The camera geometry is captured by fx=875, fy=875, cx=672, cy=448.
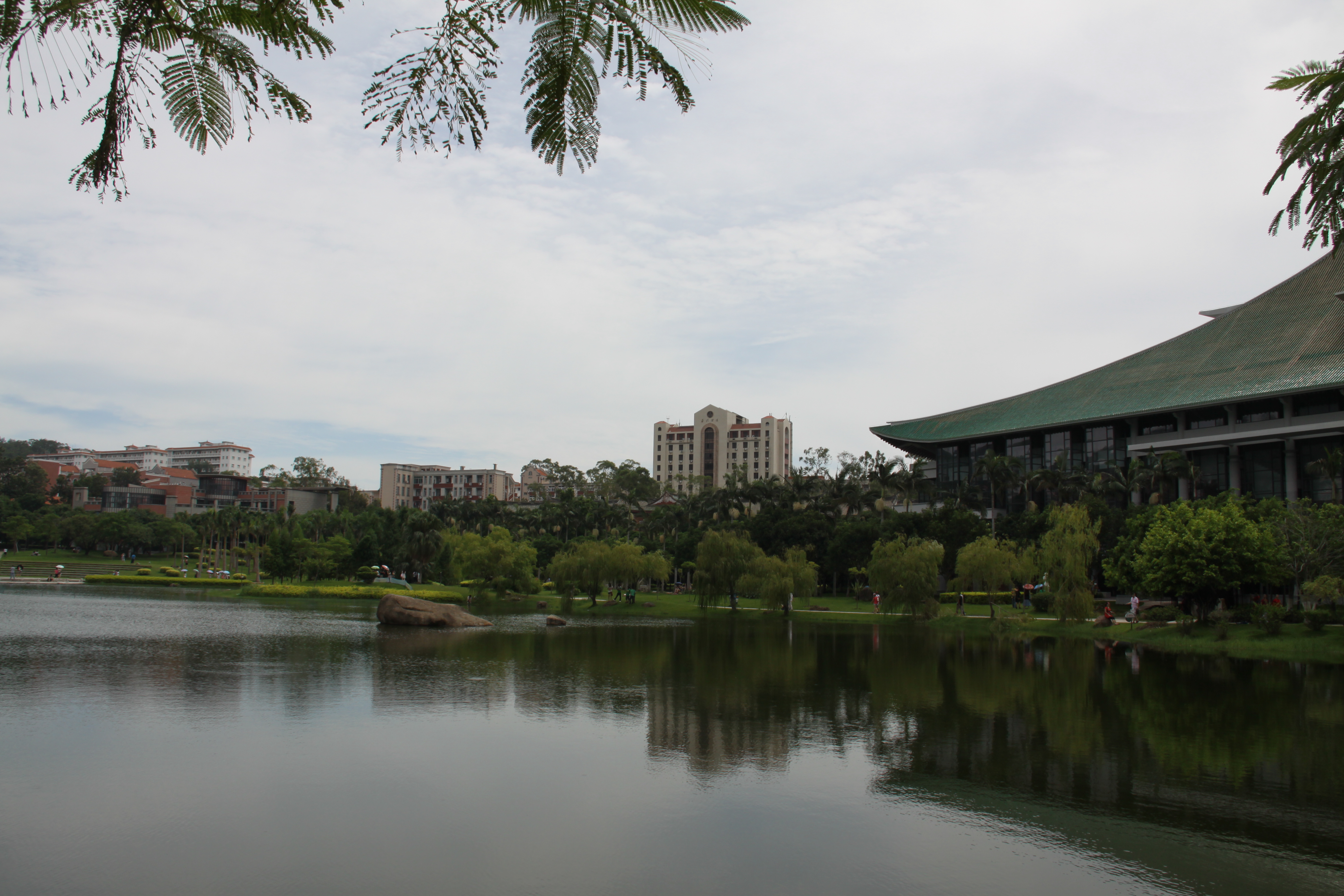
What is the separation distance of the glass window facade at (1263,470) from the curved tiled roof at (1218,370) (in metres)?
4.29

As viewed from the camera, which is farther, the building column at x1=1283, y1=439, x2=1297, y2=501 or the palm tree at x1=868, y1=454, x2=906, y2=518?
the palm tree at x1=868, y1=454, x2=906, y2=518

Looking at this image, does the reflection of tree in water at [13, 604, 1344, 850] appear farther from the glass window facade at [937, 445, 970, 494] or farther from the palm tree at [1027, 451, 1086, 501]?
the glass window facade at [937, 445, 970, 494]

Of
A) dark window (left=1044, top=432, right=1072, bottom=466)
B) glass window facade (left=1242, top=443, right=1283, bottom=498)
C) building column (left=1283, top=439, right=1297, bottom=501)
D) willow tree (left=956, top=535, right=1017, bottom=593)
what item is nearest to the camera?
willow tree (left=956, top=535, right=1017, bottom=593)

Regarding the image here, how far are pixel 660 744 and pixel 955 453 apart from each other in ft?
256

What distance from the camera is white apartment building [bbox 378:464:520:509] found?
161 metres

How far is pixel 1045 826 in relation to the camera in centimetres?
1062

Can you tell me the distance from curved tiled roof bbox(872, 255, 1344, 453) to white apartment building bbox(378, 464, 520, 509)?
96179 millimetres

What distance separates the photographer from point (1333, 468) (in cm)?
4853

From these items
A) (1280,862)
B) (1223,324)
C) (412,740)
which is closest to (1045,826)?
(1280,862)

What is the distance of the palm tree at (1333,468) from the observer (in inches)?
1913

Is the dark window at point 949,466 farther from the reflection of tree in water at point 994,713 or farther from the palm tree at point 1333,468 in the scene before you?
the reflection of tree in water at point 994,713

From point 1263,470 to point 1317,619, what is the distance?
3297 centimetres

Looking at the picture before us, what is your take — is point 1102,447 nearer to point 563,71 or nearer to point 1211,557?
point 1211,557

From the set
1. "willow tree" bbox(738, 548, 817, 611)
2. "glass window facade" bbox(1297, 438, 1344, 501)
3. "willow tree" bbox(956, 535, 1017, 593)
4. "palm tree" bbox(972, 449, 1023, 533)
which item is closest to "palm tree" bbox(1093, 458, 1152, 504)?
"palm tree" bbox(972, 449, 1023, 533)
